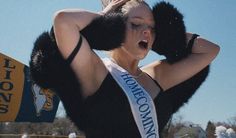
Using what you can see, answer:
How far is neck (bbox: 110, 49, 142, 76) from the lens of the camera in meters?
2.21

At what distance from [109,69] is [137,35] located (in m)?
0.22

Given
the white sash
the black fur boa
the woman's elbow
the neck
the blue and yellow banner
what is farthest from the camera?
the blue and yellow banner

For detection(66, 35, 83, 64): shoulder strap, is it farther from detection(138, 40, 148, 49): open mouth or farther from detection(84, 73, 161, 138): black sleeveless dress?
detection(138, 40, 148, 49): open mouth

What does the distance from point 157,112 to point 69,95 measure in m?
0.48

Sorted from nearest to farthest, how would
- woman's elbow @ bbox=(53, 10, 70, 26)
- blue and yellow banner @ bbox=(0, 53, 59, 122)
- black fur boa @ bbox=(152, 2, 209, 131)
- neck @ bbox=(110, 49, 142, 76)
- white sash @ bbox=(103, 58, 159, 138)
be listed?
woman's elbow @ bbox=(53, 10, 70, 26), white sash @ bbox=(103, 58, 159, 138), neck @ bbox=(110, 49, 142, 76), black fur boa @ bbox=(152, 2, 209, 131), blue and yellow banner @ bbox=(0, 53, 59, 122)

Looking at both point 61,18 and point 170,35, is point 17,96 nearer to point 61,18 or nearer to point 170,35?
point 170,35

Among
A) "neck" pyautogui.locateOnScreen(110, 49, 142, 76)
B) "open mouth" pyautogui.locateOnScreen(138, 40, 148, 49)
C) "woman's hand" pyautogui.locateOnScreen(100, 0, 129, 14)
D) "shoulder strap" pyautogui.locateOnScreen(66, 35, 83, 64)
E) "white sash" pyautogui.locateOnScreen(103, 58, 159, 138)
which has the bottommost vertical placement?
"white sash" pyautogui.locateOnScreen(103, 58, 159, 138)

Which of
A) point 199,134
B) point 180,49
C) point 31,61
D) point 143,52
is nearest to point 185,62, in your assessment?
point 180,49

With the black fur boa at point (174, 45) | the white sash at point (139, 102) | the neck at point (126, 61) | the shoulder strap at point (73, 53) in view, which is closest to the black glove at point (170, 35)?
the black fur boa at point (174, 45)

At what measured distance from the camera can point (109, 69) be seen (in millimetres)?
2113

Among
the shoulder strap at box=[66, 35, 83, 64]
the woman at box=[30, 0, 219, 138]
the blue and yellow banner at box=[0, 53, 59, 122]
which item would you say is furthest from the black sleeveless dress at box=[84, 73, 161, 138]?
the blue and yellow banner at box=[0, 53, 59, 122]

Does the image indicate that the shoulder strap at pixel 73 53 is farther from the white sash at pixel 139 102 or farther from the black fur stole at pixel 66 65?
the white sash at pixel 139 102

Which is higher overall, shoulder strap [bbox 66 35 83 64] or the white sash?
shoulder strap [bbox 66 35 83 64]

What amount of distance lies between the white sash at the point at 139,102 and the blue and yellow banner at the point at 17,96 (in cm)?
1272
